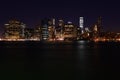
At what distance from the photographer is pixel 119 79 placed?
30.3m

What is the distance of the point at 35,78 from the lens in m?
31.2

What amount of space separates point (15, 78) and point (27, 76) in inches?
67.2

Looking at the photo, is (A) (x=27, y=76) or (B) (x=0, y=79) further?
(A) (x=27, y=76)

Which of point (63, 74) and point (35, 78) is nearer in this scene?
point (35, 78)

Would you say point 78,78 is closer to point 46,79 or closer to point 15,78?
point 46,79

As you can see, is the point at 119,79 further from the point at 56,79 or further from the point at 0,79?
the point at 0,79

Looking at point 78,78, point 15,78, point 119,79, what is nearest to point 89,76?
point 78,78

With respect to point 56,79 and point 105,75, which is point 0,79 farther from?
point 105,75

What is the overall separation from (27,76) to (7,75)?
7.65ft

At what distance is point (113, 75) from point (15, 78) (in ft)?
35.6

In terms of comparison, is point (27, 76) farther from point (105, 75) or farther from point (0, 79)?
point (105, 75)

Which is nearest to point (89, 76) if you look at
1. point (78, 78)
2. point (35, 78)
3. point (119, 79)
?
point (78, 78)

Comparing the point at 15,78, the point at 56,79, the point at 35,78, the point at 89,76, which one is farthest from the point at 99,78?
the point at 15,78

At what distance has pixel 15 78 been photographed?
30938 millimetres
